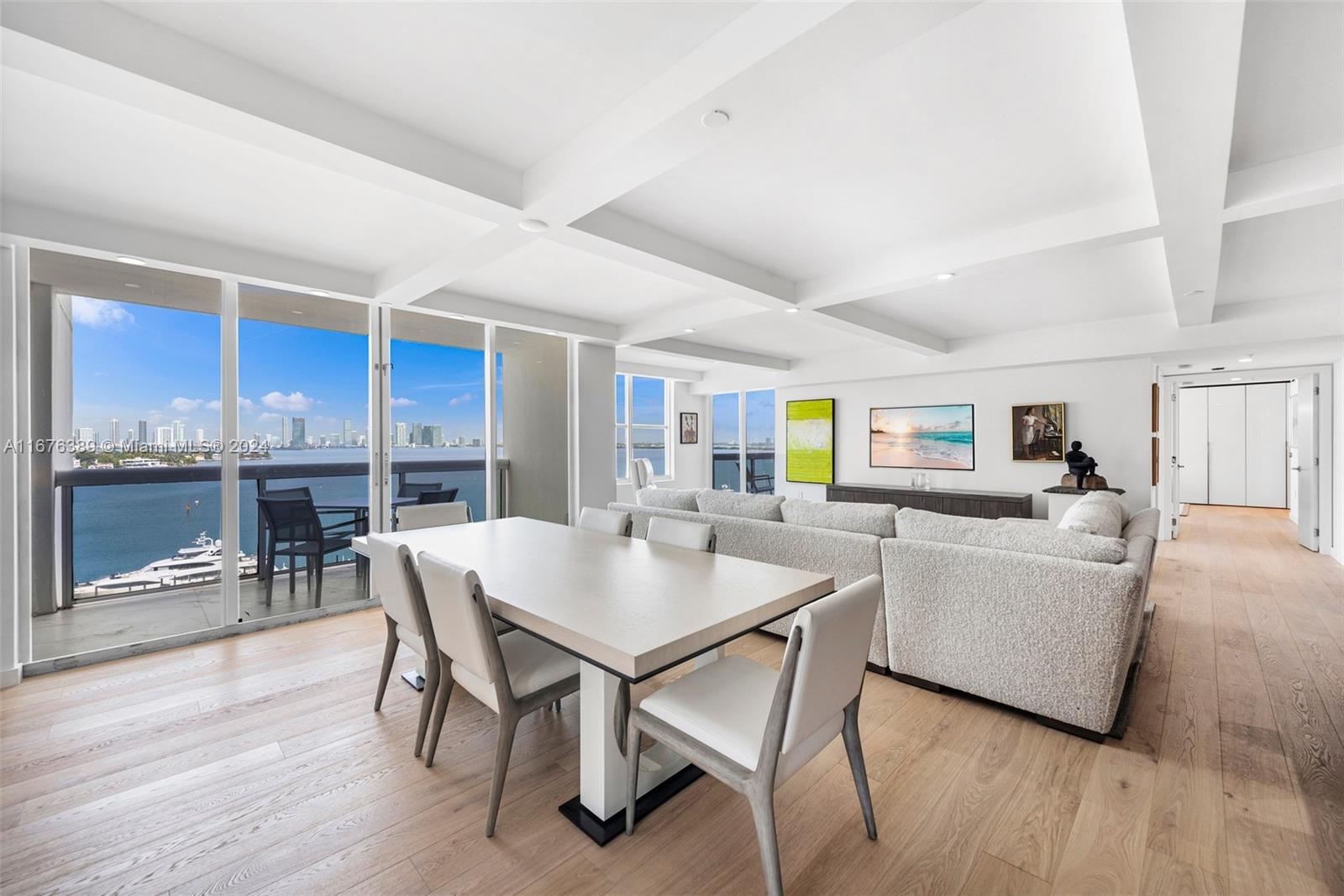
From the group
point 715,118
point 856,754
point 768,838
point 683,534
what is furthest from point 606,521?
point 715,118

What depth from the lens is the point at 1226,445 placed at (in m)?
8.90

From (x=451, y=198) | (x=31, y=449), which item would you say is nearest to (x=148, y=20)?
(x=451, y=198)

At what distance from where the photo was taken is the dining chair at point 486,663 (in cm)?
160

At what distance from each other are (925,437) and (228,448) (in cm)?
683

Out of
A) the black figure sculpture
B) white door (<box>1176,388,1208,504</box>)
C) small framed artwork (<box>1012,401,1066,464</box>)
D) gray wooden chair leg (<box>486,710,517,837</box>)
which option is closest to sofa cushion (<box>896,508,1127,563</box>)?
gray wooden chair leg (<box>486,710,517,837</box>)

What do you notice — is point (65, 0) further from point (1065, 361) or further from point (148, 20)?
point (1065, 361)

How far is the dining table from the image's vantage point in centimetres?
137

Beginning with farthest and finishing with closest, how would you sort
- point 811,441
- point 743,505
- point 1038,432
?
1. point 811,441
2. point 1038,432
3. point 743,505

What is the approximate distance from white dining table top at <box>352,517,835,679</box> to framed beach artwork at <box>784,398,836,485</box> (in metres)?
5.43

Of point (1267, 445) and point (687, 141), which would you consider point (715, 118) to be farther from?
point (1267, 445)

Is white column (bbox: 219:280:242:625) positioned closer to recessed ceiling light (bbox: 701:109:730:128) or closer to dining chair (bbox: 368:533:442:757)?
dining chair (bbox: 368:533:442:757)

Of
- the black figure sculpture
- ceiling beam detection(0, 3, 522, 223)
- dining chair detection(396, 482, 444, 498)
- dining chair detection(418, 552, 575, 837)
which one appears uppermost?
ceiling beam detection(0, 3, 522, 223)

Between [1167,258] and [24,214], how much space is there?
583 cm

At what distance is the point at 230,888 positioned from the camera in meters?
1.48
